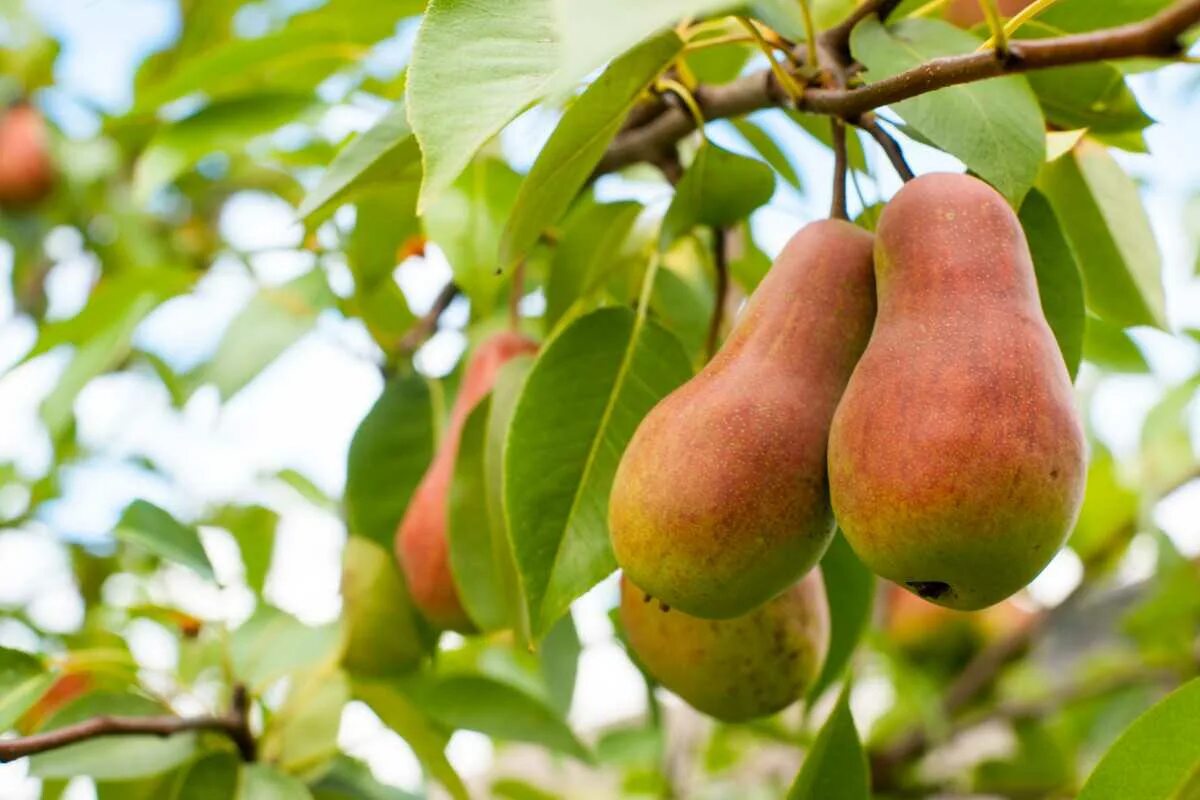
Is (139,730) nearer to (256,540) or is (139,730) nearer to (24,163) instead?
(256,540)

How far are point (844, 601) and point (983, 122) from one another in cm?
35

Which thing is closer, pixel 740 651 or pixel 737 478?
pixel 737 478

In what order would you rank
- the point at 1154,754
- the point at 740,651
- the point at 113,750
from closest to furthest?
the point at 1154,754
the point at 740,651
the point at 113,750

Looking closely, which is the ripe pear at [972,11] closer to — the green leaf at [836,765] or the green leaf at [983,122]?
the green leaf at [983,122]

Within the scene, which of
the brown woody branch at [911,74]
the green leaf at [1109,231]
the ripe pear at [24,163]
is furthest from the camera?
the ripe pear at [24,163]

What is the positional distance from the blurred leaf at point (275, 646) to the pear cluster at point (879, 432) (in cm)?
51

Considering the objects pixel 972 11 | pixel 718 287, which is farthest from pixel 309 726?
pixel 972 11

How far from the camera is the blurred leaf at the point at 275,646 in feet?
3.56

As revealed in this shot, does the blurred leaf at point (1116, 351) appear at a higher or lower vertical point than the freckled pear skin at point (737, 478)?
lower

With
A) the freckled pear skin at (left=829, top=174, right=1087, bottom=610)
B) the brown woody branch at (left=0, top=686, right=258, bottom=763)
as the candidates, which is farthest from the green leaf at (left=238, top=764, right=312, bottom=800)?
the freckled pear skin at (left=829, top=174, right=1087, bottom=610)

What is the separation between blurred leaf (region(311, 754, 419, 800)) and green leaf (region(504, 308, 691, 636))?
0.43 m

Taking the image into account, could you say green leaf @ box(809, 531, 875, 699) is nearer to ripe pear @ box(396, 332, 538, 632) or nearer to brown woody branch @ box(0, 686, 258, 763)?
ripe pear @ box(396, 332, 538, 632)

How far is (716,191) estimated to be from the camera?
0.80 metres

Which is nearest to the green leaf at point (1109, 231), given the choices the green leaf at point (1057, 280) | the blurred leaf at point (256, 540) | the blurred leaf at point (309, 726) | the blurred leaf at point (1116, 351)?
the green leaf at point (1057, 280)
